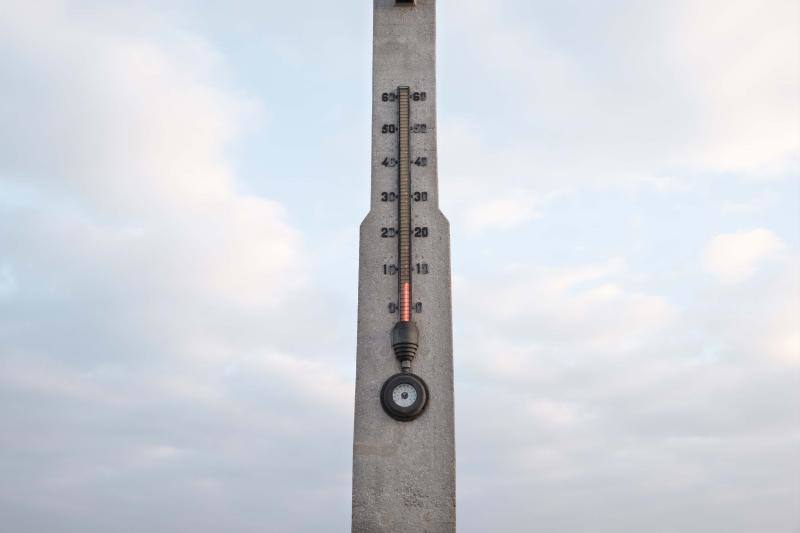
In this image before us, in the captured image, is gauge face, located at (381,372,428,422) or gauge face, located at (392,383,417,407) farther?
gauge face, located at (392,383,417,407)

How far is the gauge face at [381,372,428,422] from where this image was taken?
72.5 ft

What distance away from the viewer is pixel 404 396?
22.3 metres

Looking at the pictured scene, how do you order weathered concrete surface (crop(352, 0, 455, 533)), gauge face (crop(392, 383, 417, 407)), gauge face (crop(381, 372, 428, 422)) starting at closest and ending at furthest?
weathered concrete surface (crop(352, 0, 455, 533)) → gauge face (crop(381, 372, 428, 422)) → gauge face (crop(392, 383, 417, 407))

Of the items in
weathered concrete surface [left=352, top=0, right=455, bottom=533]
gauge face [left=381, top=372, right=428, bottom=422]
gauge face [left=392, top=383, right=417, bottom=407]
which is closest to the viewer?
weathered concrete surface [left=352, top=0, right=455, bottom=533]

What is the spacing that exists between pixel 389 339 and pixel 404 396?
1455 millimetres

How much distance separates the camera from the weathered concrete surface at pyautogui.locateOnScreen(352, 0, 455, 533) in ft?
71.0

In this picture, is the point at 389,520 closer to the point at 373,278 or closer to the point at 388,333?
the point at 388,333

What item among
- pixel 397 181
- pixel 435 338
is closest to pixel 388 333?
pixel 435 338

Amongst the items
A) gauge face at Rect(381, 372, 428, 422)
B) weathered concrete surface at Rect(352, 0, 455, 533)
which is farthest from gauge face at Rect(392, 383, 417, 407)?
weathered concrete surface at Rect(352, 0, 455, 533)

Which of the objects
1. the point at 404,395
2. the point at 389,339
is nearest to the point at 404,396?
the point at 404,395

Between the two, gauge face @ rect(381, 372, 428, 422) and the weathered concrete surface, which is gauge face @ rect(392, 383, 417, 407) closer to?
gauge face @ rect(381, 372, 428, 422)

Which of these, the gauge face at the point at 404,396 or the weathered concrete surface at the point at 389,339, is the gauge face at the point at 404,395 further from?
the weathered concrete surface at the point at 389,339

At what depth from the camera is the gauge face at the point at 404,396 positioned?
22.1 meters

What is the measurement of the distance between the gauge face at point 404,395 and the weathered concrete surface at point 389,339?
0.42 meters
